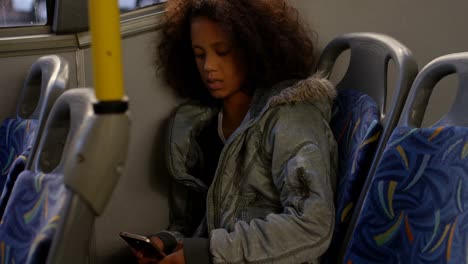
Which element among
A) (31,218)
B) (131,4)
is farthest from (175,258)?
(131,4)

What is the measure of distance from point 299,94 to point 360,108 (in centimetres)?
16

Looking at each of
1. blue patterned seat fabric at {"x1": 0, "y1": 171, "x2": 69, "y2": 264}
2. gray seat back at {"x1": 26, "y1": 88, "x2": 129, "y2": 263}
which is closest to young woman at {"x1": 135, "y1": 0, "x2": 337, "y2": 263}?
blue patterned seat fabric at {"x1": 0, "y1": 171, "x2": 69, "y2": 264}

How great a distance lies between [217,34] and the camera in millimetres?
1767

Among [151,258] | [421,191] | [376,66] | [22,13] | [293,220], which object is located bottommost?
[151,258]

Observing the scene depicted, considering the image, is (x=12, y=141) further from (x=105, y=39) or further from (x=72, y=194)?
(x=105, y=39)

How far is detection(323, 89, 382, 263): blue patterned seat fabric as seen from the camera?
1.56 metres

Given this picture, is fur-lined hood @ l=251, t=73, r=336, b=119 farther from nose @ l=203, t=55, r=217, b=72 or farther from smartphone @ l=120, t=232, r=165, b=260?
smartphone @ l=120, t=232, r=165, b=260

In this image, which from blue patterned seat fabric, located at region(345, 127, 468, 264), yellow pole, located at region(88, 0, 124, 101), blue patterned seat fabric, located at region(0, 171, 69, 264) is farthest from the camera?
blue patterned seat fabric, located at region(345, 127, 468, 264)

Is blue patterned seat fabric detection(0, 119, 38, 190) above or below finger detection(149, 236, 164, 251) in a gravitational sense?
above

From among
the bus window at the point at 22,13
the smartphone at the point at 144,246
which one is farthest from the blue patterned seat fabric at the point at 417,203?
the bus window at the point at 22,13

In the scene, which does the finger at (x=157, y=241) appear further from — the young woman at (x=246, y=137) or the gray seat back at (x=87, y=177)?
the gray seat back at (x=87, y=177)

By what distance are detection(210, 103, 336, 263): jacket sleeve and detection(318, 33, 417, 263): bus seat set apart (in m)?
0.06

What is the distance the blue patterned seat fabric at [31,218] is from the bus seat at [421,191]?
673mm

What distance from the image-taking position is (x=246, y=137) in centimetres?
168
